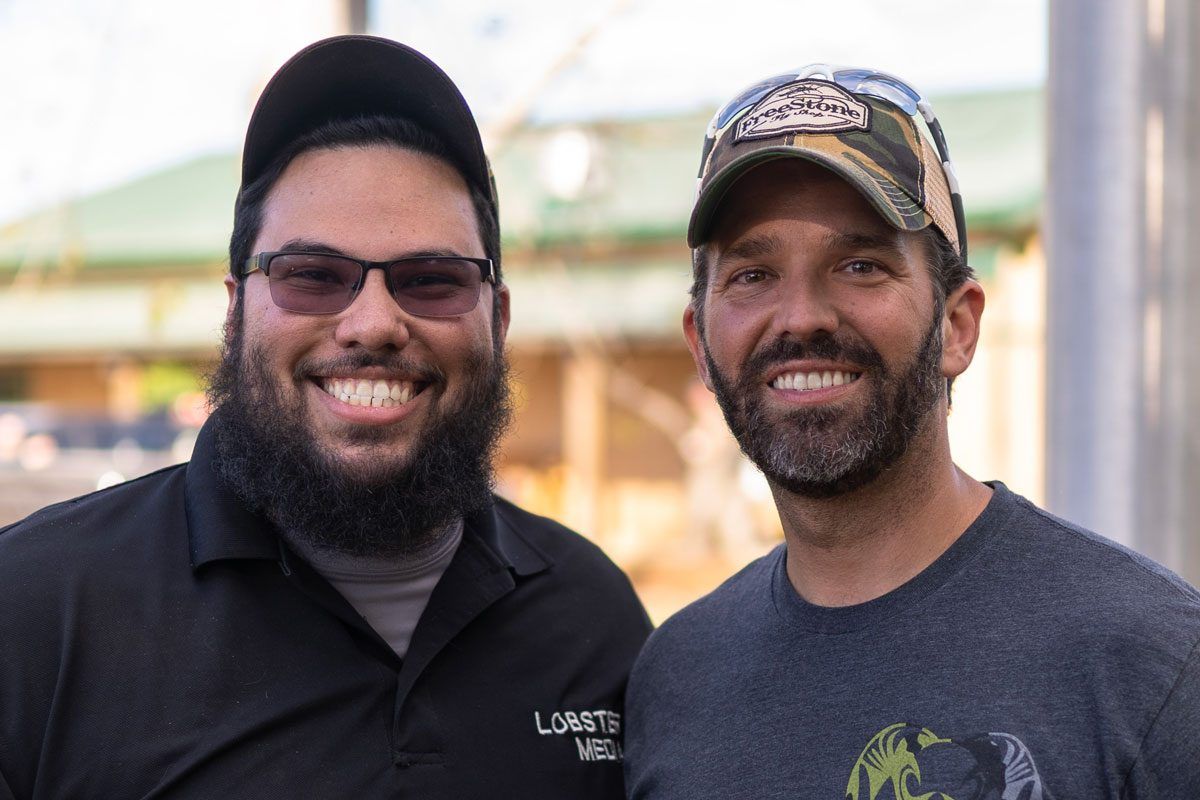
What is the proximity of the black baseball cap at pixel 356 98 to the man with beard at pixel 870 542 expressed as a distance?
2.05 ft

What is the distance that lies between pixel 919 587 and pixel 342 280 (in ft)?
4.50

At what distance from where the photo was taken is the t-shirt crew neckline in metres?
2.37

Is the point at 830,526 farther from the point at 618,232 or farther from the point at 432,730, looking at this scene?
Result: the point at 618,232

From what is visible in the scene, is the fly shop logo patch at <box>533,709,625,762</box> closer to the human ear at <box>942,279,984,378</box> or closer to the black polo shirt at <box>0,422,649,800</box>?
the black polo shirt at <box>0,422,649,800</box>

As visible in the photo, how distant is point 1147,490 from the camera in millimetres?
3090

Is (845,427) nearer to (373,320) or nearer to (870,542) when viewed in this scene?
(870,542)

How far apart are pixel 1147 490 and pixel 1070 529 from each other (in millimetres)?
858

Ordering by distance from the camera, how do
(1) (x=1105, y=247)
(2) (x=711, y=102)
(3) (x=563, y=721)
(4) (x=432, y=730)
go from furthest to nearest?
(2) (x=711, y=102), (1) (x=1105, y=247), (3) (x=563, y=721), (4) (x=432, y=730)

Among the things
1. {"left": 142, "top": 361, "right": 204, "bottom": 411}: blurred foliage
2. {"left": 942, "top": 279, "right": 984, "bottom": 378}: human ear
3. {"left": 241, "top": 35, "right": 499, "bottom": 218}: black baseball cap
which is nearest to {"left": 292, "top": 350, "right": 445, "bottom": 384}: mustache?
{"left": 241, "top": 35, "right": 499, "bottom": 218}: black baseball cap

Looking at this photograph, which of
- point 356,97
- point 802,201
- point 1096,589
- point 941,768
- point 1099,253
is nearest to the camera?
point 941,768

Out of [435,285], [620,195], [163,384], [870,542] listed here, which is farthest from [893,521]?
[163,384]

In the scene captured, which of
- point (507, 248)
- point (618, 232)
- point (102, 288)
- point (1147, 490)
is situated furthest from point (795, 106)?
point (102, 288)

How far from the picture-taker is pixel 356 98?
2.92 metres

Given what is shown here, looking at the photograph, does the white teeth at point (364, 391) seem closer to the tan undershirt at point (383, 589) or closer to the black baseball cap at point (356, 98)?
the tan undershirt at point (383, 589)
